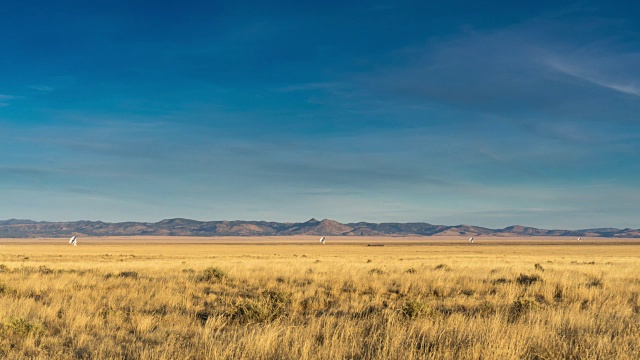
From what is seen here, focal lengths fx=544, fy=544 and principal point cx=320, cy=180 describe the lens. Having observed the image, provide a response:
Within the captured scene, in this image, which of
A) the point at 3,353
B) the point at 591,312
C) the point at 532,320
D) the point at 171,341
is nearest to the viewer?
the point at 3,353

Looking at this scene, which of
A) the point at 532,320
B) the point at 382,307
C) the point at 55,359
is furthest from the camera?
the point at 382,307

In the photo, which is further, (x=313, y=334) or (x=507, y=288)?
(x=507, y=288)

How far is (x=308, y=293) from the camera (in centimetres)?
1656

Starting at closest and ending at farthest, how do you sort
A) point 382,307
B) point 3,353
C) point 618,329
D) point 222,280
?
point 3,353, point 618,329, point 382,307, point 222,280

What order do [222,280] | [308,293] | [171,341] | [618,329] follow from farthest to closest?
1. [222,280]
2. [308,293]
3. [618,329]
4. [171,341]

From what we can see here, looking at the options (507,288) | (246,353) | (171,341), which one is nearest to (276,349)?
(246,353)

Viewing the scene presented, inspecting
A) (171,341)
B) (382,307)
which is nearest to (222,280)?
(382,307)

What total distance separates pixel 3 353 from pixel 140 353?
2.16m

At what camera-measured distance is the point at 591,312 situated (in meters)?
11.8

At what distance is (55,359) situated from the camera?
24.7ft

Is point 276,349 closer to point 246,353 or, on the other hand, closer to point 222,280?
point 246,353

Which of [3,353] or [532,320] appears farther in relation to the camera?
[532,320]

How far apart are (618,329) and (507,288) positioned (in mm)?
8158

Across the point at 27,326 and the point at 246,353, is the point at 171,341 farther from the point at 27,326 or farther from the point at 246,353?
the point at 27,326
